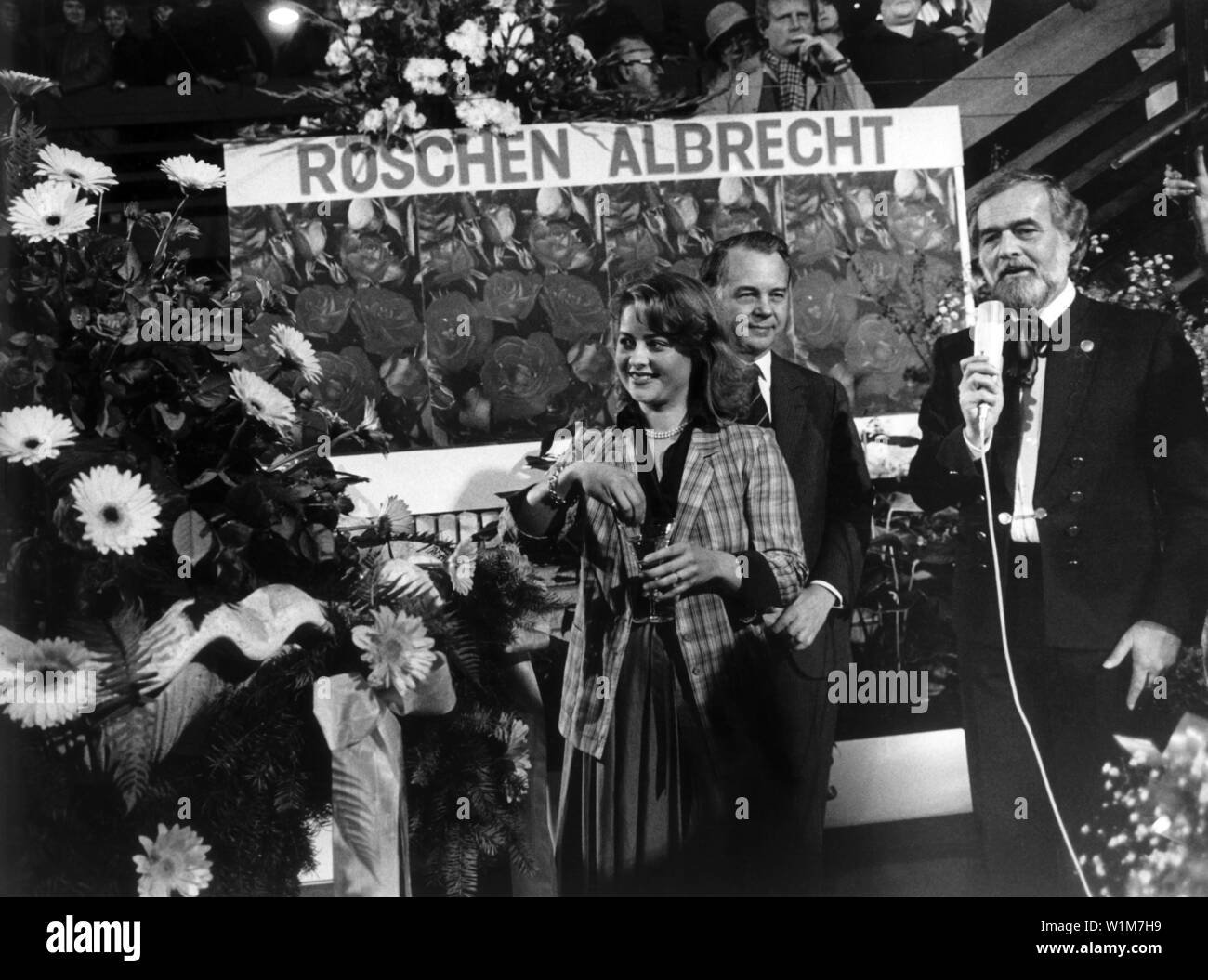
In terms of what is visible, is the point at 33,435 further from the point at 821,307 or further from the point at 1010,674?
the point at 1010,674

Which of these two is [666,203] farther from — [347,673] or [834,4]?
[347,673]

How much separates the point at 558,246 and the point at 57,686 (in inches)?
57.0

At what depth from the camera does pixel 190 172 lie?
2.83 m

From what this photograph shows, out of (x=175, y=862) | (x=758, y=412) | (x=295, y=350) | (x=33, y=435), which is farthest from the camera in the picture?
(x=758, y=412)

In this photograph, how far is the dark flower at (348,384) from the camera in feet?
9.61

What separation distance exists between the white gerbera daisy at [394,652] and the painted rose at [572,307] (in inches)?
29.7

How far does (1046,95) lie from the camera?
2984mm

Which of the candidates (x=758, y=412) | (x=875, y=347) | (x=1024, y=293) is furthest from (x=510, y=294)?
(x=1024, y=293)

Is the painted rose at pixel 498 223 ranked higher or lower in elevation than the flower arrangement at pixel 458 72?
lower

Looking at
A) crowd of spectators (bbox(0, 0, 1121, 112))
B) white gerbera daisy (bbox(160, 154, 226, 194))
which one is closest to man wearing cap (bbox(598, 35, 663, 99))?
crowd of spectators (bbox(0, 0, 1121, 112))

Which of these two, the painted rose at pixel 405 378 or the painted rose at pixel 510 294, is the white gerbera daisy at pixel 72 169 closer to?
the painted rose at pixel 405 378

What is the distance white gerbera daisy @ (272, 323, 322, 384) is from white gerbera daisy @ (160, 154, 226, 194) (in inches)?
Answer: 14.2

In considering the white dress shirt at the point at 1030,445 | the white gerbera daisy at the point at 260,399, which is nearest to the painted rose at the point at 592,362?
the white gerbera daisy at the point at 260,399

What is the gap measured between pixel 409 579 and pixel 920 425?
47.9 inches
